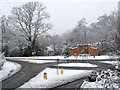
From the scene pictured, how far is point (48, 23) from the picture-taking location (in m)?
42.1

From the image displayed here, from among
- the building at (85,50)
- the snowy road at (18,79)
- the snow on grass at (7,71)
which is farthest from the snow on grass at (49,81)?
the building at (85,50)

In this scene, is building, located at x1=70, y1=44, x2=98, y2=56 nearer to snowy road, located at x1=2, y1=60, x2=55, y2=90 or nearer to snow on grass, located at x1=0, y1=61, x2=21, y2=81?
snow on grass, located at x1=0, y1=61, x2=21, y2=81

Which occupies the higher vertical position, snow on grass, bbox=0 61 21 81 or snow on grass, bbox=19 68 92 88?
snow on grass, bbox=0 61 21 81

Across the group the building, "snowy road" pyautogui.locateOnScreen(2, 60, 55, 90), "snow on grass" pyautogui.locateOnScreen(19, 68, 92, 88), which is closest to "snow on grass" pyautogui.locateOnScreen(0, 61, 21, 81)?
"snowy road" pyautogui.locateOnScreen(2, 60, 55, 90)

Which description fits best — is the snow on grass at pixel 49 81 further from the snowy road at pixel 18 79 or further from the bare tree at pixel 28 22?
the bare tree at pixel 28 22

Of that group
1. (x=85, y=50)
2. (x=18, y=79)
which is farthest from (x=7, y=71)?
(x=85, y=50)

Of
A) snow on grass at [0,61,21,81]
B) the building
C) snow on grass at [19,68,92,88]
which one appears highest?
the building

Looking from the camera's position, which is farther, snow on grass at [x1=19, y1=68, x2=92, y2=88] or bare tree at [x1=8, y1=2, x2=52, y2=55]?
bare tree at [x1=8, y1=2, x2=52, y2=55]

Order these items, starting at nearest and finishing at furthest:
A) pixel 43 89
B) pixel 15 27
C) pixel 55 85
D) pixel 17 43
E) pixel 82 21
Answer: pixel 43 89, pixel 55 85, pixel 15 27, pixel 17 43, pixel 82 21

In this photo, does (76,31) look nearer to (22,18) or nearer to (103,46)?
(103,46)

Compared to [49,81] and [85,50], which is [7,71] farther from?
[85,50]

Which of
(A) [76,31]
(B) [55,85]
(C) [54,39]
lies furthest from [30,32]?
(B) [55,85]

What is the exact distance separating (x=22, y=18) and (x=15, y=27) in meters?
3.58

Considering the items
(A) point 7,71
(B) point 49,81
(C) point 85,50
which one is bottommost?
(B) point 49,81
